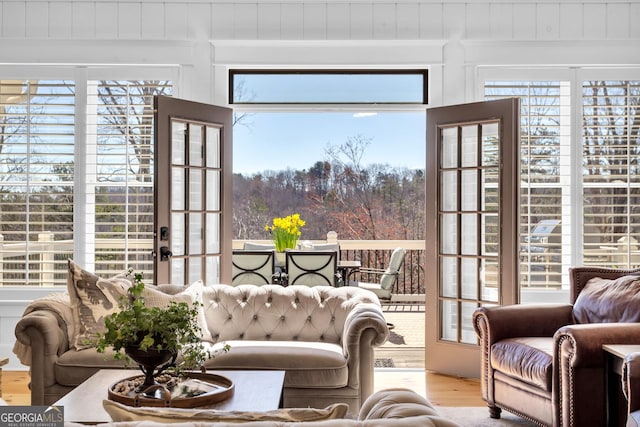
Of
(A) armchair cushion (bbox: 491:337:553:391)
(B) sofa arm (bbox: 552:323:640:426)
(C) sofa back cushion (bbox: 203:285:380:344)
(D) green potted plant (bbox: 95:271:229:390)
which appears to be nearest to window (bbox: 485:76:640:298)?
(A) armchair cushion (bbox: 491:337:553:391)

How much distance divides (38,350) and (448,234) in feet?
10.6

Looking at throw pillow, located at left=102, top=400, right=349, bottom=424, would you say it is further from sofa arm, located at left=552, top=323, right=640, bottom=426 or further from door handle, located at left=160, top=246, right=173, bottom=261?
door handle, located at left=160, top=246, right=173, bottom=261

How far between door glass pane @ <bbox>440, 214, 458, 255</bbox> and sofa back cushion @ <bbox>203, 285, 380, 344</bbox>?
4.07 ft

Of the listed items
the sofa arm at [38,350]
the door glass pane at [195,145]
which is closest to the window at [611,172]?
the door glass pane at [195,145]

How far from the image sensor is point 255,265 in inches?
251

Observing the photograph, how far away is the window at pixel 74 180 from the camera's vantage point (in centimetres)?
542

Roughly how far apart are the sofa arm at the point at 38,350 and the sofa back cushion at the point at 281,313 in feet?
3.35

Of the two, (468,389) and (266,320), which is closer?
(266,320)

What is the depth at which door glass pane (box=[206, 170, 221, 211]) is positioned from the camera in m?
5.31

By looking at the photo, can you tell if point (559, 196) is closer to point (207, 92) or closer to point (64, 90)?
point (207, 92)

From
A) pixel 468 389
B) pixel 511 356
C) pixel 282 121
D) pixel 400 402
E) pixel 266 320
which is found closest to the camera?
pixel 400 402

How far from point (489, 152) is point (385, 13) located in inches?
59.2

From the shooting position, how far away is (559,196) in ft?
17.8

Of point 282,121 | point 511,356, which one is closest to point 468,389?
point 511,356
